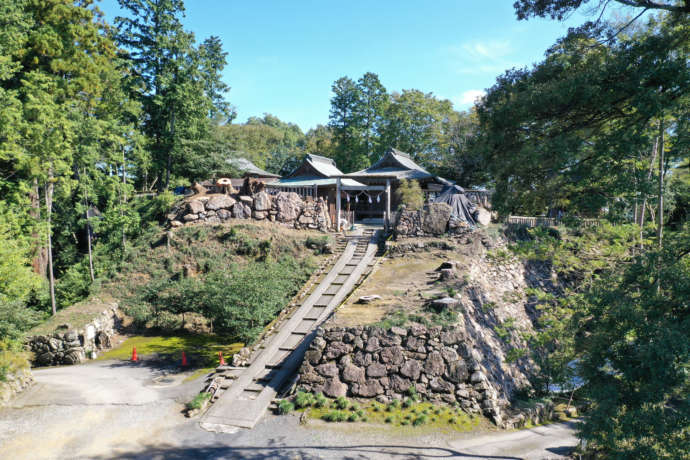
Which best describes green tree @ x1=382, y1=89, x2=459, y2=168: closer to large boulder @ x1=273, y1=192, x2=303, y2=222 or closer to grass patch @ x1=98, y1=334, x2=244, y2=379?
large boulder @ x1=273, y1=192, x2=303, y2=222

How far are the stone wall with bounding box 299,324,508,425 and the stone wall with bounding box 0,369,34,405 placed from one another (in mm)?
8749

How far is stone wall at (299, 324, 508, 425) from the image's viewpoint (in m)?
10.7

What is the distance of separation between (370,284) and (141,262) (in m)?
13.3

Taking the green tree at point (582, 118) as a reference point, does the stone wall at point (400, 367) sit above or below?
below

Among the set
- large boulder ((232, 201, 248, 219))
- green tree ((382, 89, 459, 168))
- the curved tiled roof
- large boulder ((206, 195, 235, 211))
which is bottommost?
large boulder ((232, 201, 248, 219))

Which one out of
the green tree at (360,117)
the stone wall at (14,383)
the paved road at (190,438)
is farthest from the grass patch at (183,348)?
the green tree at (360,117)

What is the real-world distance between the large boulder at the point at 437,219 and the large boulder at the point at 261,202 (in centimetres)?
932

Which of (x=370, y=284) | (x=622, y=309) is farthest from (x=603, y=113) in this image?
(x=370, y=284)

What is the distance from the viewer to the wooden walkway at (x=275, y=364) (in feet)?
34.6


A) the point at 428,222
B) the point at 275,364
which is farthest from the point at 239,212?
the point at 275,364

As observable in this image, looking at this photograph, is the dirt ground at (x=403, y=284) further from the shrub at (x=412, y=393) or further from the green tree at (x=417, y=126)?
the green tree at (x=417, y=126)

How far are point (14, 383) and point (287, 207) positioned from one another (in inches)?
574

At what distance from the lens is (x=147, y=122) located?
27.4 m

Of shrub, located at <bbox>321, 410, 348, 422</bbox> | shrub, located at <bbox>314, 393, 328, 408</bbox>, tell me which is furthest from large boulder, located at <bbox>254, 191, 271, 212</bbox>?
shrub, located at <bbox>321, 410, 348, 422</bbox>
